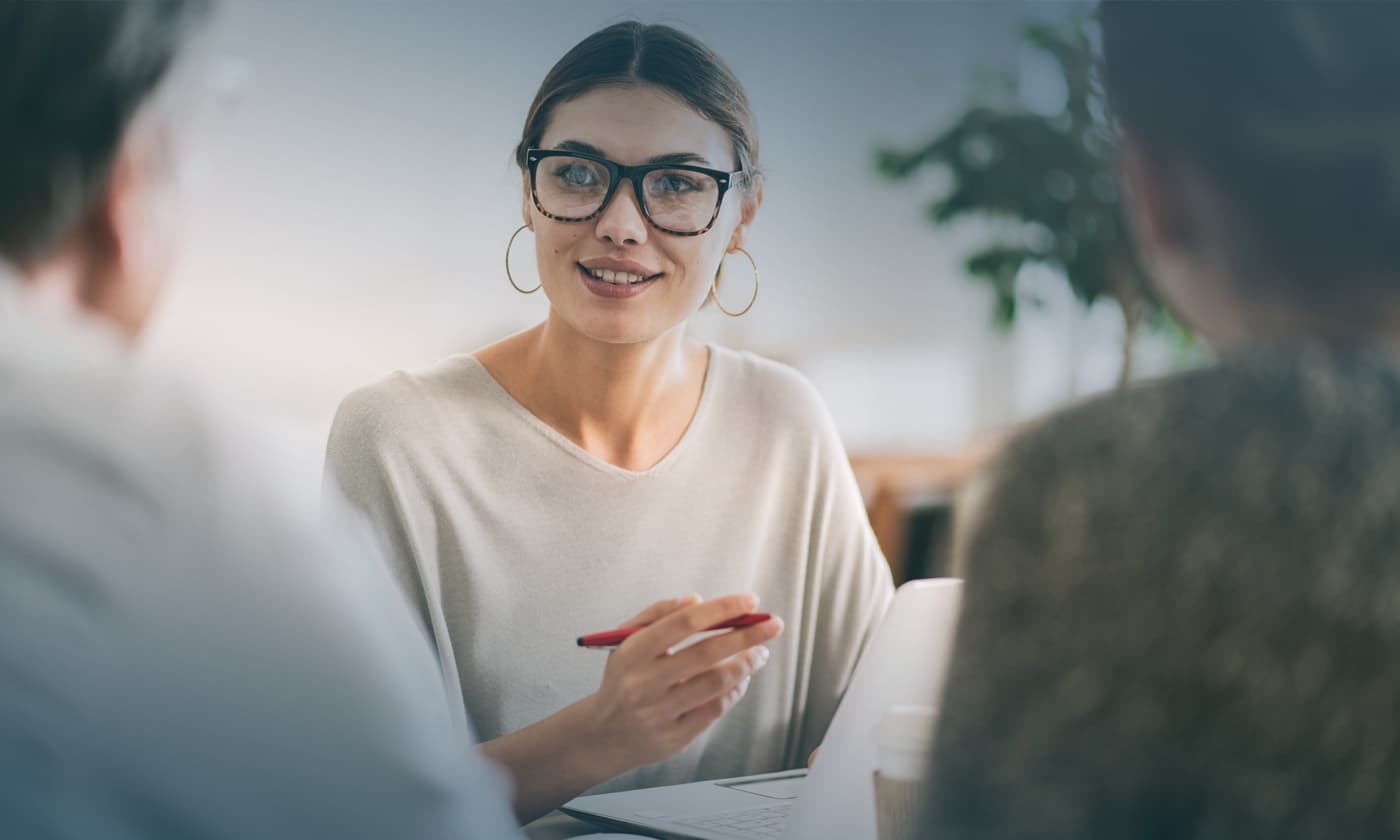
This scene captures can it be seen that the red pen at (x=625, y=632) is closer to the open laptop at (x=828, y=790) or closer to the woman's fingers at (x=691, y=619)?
the woman's fingers at (x=691, y=619)

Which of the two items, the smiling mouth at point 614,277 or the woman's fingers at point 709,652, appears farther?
→ the smiling mouth at point 614,277

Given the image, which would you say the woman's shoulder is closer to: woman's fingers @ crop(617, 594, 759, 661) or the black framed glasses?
the black framed glasses

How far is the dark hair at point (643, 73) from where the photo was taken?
132 centimetres

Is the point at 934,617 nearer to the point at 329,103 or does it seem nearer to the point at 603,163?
the point at 603,163

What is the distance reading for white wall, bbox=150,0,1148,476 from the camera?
9.29 feet

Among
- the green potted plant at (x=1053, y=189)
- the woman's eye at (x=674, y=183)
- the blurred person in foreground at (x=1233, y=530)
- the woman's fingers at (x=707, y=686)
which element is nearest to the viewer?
the blurred person in foreground at (x=1233, y=530)

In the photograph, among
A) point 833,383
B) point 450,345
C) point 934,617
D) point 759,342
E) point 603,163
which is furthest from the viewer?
point 833,383

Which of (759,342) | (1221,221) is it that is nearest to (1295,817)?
(1221,221)

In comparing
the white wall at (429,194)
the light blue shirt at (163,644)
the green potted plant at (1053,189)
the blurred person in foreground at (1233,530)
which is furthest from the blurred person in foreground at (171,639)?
the green potted plant at (1053,189)

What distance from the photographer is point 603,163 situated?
130 centimetres

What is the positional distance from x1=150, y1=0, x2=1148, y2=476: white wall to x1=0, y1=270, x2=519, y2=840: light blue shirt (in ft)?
5.49

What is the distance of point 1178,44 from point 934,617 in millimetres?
778

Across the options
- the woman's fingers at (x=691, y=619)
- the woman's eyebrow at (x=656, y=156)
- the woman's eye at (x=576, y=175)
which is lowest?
the woman's fingers at (x=691, y=619)

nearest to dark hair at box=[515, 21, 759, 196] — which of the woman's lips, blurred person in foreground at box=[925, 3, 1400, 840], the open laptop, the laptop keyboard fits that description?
the woman's lips
